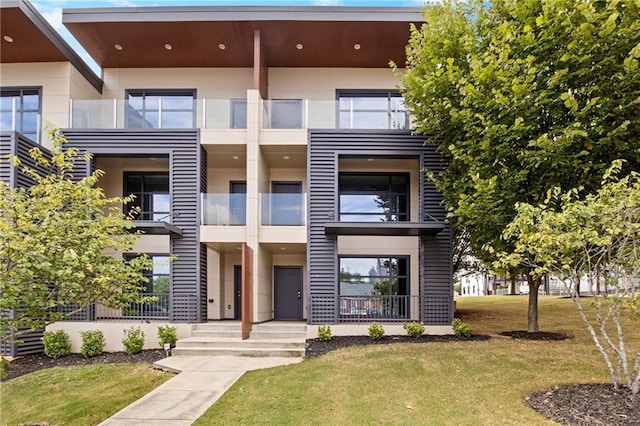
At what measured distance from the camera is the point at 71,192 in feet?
20.0

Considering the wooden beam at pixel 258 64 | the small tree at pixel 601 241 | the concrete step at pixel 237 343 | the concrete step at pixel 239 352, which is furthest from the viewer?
the wooden beam at pixel 258 64

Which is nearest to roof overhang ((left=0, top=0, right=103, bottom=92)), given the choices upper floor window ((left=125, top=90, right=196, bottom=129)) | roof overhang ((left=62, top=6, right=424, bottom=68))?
roof overhang ((left=62, top=6, right=424, bottom=68))

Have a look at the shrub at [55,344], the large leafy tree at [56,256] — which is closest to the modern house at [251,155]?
the shrub at [55,344]

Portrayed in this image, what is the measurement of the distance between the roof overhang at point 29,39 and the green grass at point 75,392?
9.33 m

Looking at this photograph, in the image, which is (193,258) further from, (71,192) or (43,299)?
(43,299)

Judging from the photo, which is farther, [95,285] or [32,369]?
[32,369]

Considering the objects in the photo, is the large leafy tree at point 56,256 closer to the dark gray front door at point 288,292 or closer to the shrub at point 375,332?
the shrub at point 375,332

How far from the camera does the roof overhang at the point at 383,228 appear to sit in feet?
39.5

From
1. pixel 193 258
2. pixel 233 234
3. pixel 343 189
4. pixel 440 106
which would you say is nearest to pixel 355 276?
pixel 343 189

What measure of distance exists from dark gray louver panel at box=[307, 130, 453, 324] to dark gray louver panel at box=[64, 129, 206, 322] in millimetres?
3441

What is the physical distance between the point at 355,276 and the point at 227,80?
8.28m

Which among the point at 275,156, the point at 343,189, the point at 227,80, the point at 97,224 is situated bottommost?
the point at 97,224

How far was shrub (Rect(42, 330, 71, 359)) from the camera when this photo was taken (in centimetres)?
1110

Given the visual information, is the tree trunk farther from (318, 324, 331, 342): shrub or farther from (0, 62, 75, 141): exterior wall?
(0, 62, 75, 141): exterior wall
